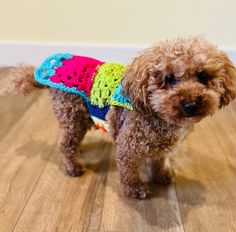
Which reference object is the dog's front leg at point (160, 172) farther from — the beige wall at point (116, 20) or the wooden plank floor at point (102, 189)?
the beige wall at point (116, 20)

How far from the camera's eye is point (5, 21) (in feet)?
8.16

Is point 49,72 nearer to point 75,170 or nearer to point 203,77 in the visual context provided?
point 75,170

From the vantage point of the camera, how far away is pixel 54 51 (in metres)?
2.50

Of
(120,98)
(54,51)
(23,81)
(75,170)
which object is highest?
(120,98)

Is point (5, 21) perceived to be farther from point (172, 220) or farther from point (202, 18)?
point (172, 220)

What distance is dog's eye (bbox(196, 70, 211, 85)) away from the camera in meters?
0.98

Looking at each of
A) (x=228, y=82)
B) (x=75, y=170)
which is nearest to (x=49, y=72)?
(x=75, y=170)

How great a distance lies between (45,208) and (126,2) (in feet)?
5.10

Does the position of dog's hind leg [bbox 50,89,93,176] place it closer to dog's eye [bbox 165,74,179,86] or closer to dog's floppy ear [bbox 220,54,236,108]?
dog's eye [bbox 165,74,179,86]

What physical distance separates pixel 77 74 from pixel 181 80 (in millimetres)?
416

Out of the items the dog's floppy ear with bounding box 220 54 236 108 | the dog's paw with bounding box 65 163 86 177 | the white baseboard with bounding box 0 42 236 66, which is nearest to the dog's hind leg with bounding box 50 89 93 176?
the dog's paw with bounding box 65 163 86 177

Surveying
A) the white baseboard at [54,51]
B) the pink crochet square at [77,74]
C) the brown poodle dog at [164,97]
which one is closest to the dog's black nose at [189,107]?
the brown poodle dog at [164,97]

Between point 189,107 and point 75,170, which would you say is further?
point 75,170

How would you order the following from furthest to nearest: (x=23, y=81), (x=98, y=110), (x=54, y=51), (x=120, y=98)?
(x=54, y=51), (x=23, y=81), (x=98, y=110), (x=120, y=98)
